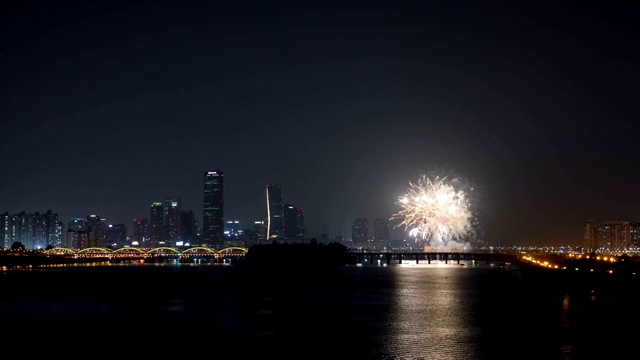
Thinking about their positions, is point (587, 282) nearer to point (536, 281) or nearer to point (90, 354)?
point (536, 281)

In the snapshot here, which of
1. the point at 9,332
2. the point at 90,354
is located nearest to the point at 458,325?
the point at 90,354

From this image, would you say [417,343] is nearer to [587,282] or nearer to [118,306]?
[118,306]

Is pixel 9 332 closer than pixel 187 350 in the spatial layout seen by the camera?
No

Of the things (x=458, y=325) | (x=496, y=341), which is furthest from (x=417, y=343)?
(x=458, y=325)

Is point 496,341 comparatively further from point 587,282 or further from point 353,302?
point 587,282

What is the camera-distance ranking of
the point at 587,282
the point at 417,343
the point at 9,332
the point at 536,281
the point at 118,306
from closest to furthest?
the point at 417,343 < the point at 9,332 < the point at 118,306 < the point at 587,282 < the point at 536,281

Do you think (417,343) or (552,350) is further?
(417,343)

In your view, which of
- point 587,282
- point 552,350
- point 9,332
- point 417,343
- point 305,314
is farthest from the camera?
point 587,282

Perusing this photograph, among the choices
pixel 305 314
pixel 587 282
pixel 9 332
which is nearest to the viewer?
pixel 9 332

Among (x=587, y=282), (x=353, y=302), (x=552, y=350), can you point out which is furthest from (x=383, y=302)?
(x=552, y=350)

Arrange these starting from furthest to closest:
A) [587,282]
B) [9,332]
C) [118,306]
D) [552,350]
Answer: [587,282] < [118,306] < [9,332] < [552,350]
